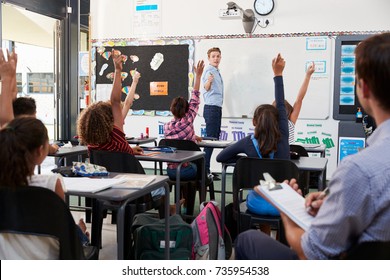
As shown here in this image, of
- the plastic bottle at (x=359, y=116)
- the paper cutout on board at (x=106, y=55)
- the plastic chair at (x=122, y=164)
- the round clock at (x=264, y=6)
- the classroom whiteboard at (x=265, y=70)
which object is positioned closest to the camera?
the plastic chair at (x=122, y=164)

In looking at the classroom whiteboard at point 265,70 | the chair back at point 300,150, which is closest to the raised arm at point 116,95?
the chair back at point 300,150

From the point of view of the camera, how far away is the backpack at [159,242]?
2.50m

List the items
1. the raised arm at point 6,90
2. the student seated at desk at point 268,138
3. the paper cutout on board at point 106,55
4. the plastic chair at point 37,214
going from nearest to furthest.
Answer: the plastic chair at point 37,214 < the raised arm at point 6,90 < the student seated at desk at point 268,138 < the paper cutout on board at point 106,55

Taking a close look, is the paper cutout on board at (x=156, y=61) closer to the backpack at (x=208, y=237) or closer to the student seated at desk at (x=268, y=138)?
the student seated at desk at (x=268, y=138)

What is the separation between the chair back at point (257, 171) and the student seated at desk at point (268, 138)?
0.08 metres

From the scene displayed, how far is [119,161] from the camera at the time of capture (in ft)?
9.80

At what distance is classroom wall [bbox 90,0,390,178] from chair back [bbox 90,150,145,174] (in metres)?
3.89

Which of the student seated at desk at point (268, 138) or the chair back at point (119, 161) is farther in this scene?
the chair back at point (119, 161)

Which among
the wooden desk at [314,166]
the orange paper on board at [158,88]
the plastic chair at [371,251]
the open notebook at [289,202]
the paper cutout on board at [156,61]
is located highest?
the paper cutout on board at [156,61]

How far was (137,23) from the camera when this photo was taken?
7199 mm

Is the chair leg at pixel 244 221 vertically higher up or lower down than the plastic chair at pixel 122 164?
lower down

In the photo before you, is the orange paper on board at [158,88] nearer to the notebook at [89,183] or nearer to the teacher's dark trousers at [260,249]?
the notebook at [89,183]

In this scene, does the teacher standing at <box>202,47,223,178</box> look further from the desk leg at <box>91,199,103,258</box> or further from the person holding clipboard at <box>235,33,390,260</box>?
the person holding clipboard at <box>235,33,390,260</box>

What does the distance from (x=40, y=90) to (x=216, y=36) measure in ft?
12.0
